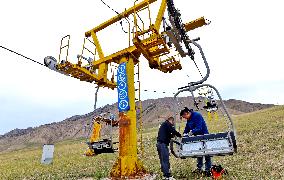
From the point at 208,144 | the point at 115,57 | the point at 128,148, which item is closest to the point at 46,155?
the point at 115,57

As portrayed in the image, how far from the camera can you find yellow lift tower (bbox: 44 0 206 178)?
11852mm

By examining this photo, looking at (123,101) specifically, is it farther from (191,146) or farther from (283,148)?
(283,148)

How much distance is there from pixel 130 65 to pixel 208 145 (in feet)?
14.0

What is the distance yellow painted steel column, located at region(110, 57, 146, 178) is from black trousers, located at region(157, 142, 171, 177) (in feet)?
3.81

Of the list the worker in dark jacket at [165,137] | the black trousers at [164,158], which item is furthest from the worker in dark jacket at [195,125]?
the black trousers at [164,158]

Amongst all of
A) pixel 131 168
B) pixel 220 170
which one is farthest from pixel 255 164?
pixel 131 168

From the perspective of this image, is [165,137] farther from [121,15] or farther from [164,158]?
[121,15]

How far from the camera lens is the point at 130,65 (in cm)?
1262

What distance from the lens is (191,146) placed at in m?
10.4

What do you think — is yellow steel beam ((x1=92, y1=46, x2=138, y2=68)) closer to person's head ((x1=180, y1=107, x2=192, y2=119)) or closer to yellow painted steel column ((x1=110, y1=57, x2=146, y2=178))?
yellow painted steel column ((x1=110, y1=57, x2=146, y2=178))

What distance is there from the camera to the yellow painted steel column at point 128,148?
38.8 feet

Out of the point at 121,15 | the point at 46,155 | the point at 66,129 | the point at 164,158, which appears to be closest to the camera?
the point at 164,158

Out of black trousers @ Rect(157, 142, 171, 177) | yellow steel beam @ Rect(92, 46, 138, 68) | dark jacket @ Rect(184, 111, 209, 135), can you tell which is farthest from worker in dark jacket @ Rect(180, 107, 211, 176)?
yellow steel beam @ Rect(92, 46, 138, 68)

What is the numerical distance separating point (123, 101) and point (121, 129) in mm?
979
